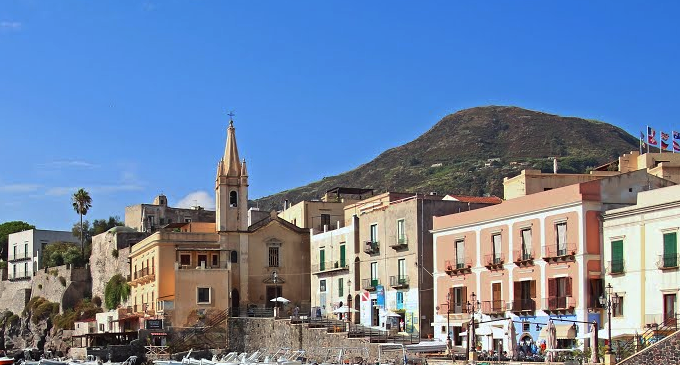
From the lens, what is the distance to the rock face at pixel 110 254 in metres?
87.3

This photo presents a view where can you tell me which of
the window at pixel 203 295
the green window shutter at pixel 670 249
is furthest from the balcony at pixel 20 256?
the green window shutter at pixel 670 249

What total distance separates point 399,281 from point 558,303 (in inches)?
572

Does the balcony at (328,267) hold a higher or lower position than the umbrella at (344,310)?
higher

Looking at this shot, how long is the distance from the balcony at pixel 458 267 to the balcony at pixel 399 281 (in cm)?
460

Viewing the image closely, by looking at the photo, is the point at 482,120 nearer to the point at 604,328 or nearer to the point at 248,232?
the point at 248,232

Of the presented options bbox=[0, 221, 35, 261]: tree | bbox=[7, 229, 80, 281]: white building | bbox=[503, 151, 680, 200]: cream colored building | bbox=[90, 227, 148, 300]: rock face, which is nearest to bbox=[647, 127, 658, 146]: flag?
bbox=[503, 151, 680, 200]: cream colored building

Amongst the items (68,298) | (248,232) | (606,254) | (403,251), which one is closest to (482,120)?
(68,298)

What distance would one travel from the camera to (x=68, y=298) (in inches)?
3718

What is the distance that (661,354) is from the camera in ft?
121

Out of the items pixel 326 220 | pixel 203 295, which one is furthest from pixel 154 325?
pixel 326 220

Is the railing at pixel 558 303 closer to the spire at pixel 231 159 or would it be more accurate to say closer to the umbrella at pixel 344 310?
the umbrella at pixel 344 310

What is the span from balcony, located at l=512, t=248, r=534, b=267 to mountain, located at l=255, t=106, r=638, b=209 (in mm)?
79092

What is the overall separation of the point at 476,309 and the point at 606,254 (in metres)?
9.17

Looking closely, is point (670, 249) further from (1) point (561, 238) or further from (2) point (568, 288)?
(1) point (561, 238)
